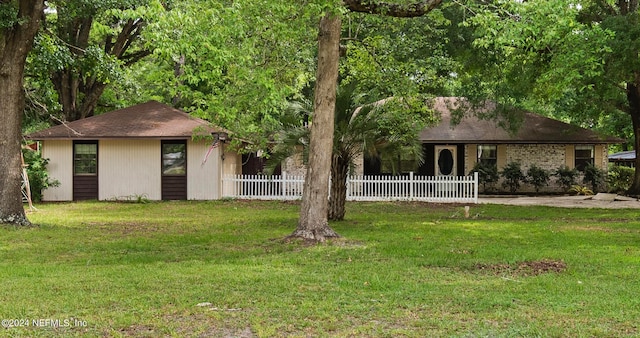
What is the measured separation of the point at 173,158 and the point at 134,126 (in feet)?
6.07

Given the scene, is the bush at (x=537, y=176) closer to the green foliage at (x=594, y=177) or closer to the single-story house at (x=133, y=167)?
the green foliage at (x=594, y=177)

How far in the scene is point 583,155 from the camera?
2862cm

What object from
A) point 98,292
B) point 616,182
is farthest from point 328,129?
point 616,182

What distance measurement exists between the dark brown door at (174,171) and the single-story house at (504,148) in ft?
27.6

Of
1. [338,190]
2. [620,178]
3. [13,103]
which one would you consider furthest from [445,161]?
[13,103]

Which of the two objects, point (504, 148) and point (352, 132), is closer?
point (352, 132)

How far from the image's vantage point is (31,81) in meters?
28.1

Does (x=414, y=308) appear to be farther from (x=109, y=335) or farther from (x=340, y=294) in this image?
(x=109, y=335)

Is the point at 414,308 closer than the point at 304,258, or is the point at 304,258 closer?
the point at 414,308

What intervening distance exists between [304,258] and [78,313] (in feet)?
13.7

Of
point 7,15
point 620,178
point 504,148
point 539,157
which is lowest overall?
point 620,178

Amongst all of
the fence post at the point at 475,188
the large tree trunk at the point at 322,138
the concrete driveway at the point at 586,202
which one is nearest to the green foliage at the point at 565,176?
the concrete driveway at the point at 586,202

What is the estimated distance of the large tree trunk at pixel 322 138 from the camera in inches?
458

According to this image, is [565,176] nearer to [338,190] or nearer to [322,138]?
[338,190]
